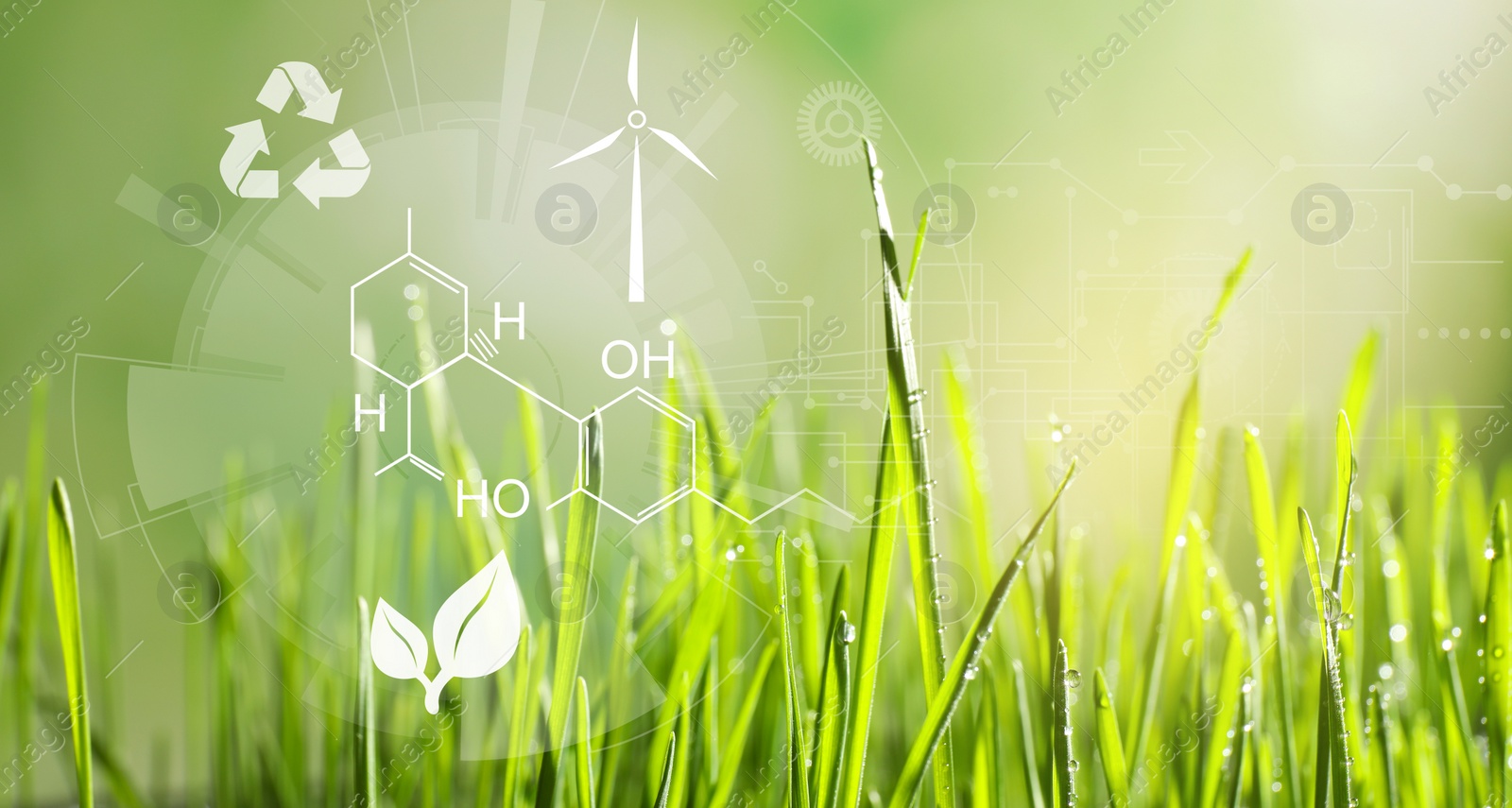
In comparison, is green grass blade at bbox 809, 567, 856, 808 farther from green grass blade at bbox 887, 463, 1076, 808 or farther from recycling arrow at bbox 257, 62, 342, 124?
recycling arrow at bbox 257, 62, 342, 124

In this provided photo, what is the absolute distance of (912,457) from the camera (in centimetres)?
22

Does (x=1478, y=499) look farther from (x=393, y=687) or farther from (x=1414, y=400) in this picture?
(x=393, y=687)

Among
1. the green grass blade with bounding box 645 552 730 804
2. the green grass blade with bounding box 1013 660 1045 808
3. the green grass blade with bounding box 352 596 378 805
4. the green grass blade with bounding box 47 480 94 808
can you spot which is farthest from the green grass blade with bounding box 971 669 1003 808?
the green grass blade with bounding box 47 480 94 808

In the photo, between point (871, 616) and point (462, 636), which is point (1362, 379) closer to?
point (871, 616)

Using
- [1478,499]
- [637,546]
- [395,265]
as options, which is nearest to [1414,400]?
[1478,499]

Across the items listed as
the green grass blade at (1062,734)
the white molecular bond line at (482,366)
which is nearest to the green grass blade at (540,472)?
the white molecular bond line at (482,366)

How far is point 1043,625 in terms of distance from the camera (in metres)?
0.31

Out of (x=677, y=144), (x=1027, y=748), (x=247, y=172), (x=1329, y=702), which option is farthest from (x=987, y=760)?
(x=247, y=172)

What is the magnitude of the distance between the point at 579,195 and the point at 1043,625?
30 centimetres

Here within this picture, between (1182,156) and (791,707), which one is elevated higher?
(1182,156)

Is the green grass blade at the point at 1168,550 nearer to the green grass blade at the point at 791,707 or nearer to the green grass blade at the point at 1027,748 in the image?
the green grass blade at the point at 1027,748

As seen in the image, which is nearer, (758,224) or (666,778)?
(666,778)

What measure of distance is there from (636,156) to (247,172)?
7.9 inches

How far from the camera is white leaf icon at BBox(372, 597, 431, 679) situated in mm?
329
